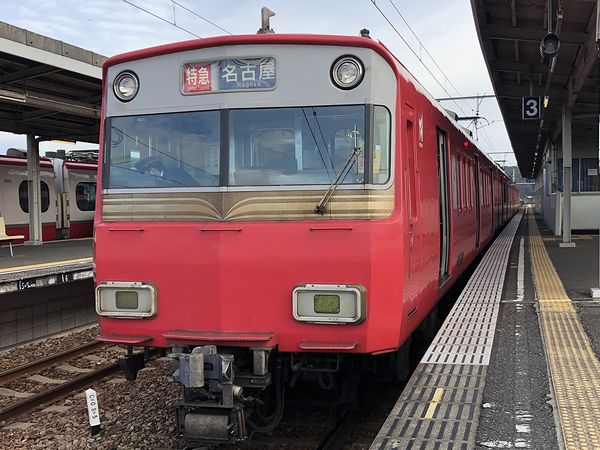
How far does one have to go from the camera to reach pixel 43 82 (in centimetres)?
1222

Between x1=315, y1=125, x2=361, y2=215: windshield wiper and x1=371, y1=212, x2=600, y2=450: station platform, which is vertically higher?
x1=315, y1=125, x2=361, y2=215: windshield wiper

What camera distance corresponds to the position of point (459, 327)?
20.9 ft

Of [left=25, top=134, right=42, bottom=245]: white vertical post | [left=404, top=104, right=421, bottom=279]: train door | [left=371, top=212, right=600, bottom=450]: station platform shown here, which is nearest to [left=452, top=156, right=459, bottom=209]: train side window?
[left=371, top=212, right=600, bottom=450]: station platform

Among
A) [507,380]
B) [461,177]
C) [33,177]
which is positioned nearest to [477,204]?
[461,177]

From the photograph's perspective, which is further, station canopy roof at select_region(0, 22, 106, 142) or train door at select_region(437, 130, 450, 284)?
station canopy roof at select_region(0, 22, 106, 142)

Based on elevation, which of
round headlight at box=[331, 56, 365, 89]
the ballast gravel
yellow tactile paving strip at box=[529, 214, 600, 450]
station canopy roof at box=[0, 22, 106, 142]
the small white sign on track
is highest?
station canopy roof at box=[0, 22, 106, 142]

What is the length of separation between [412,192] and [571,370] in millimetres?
1980

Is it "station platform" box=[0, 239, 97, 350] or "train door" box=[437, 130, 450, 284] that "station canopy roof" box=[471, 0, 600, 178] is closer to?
"train door" box=[437, 130, 450, 284]

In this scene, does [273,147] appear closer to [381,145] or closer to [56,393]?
[381,145]

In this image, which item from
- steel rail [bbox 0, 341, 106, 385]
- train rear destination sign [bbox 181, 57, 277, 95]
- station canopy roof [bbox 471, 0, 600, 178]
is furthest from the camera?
station canopy roof [bbox 471, 0, 600, 178]

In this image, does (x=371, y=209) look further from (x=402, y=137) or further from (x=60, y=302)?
(x=60, y=302)

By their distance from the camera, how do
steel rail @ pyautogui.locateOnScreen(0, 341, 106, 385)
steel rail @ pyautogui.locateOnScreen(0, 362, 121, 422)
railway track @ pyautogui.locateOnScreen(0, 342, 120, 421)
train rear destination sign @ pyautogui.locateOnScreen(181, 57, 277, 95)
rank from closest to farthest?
train rear destination sign @ pyautogui.locateOnScreen(181, 57, 277, 95) < steel rail @ pyautogui.locateOnScreen(0, 362, 121, 422) < railway track @ pyautogui.locateOnScreen(0, 342, 120, 421) < steel rail @ pyautogui.locateOnScreen(0, 341, 106, 385)

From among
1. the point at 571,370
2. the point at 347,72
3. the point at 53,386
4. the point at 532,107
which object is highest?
the point at 532,107

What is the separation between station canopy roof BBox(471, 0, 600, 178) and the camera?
12297mm
